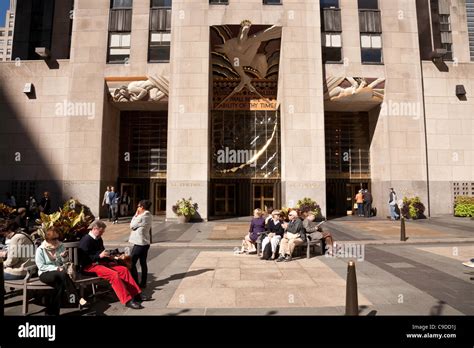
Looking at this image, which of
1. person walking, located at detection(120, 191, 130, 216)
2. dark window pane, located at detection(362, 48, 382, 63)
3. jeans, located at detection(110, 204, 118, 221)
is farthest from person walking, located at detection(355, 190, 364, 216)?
person walking, located at detection(120, 191, 130, 216)

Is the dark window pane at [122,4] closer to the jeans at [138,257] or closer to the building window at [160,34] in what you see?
the building window at [160,34]

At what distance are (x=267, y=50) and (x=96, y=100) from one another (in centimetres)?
1295

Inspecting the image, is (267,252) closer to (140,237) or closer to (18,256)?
(140,237)

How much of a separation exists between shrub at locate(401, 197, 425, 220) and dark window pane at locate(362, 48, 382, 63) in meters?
10.5

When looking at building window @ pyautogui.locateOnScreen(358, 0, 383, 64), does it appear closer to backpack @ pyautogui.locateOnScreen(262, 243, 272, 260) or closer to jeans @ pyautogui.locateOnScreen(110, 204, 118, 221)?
backpack @ pyautogui.locateOnScreen(262, 243, 272, 260)

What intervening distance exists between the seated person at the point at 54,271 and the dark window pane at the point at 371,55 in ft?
76.3

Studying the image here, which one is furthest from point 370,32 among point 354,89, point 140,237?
point 140,237

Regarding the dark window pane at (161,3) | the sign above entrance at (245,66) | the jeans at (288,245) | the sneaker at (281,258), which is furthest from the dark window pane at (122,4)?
the sneaker at (281,258)

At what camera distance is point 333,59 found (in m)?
21.8

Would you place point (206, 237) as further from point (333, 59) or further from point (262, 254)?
point (333, 59)

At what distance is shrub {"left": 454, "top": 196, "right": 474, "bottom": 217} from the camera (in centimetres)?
1984

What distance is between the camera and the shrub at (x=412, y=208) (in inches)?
775

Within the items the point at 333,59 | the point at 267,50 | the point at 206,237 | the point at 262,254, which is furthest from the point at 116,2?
the point at 262,254
